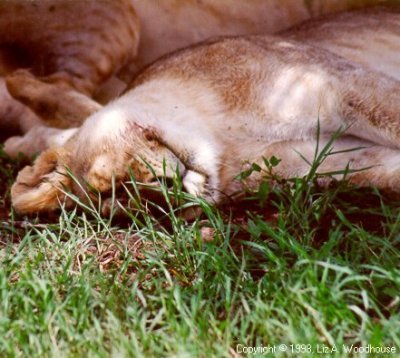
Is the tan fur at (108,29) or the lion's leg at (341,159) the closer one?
the lion's leg at (341,159)

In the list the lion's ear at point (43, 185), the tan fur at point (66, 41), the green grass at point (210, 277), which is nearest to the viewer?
the green grass at point (210, 277)

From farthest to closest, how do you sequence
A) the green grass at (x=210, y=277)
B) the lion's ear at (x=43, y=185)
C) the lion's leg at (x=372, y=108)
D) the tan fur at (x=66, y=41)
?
the tan fur at (x=66, y=41) < the lion's ear at (x=43, y=185) < the lion's leg at (x=372, y=108) < the green grass at (x=210, y=277)

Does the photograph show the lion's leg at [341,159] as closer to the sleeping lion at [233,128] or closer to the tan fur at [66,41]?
the sleeping lion at [233,128]

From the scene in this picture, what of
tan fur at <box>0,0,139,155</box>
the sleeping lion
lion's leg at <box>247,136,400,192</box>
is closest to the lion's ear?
the sleeping lion

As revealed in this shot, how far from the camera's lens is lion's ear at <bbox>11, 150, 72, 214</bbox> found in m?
2.99

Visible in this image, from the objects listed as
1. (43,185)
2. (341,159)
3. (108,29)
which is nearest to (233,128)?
(341,159)

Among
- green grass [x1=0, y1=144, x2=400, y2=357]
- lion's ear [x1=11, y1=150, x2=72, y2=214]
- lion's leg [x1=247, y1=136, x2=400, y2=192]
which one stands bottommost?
lion's ear [x1=11, y1=150, x2=72, y2=214]

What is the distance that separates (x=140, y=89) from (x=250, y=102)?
443 mm

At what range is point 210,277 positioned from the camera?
2.45 metres

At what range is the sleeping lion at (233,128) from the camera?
285 cm

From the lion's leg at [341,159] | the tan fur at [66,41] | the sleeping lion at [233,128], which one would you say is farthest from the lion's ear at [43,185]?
the tan fur at [66,41]

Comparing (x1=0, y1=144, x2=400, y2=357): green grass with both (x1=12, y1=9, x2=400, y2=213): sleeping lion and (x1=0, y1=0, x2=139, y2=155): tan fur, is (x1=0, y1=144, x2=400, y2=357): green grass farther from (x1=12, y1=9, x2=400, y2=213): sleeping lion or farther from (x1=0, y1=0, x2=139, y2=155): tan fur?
(x1=0, y1=0, x2=139, y2=155): tan fur

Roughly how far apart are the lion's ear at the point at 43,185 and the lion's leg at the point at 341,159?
0.64m

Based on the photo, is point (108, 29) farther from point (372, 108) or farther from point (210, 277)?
point (210, 277)
